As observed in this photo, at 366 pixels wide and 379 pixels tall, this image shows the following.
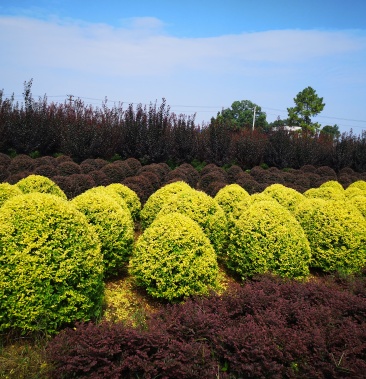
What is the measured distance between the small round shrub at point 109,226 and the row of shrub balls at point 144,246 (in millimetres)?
14

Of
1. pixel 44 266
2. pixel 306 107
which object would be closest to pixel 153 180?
pixel 44 266

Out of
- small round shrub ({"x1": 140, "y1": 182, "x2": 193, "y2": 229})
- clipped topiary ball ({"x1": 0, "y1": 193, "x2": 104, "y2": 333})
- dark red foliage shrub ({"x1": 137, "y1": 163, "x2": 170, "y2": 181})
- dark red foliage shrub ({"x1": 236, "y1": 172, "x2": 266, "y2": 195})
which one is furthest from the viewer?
dark red foliage shrub ({"x1": 137, "y1": 163, "x2": 170, "y2": 181})

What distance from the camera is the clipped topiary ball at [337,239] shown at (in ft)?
19.9

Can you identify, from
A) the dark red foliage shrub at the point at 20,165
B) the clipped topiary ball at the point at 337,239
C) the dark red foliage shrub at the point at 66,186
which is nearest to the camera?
the clipped topiary ball at the point at 337,239

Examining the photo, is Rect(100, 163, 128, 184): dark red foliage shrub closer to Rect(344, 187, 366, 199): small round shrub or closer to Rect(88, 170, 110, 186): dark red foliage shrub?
Rect(88, 170, 110, 186): dark red foliage shrub

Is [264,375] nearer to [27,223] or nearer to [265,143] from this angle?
[27,223]

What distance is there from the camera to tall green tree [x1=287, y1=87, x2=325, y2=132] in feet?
160

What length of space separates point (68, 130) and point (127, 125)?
2.86 metres

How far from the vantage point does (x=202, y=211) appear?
19.7ft

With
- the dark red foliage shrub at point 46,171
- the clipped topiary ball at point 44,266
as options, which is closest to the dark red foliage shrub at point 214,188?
the dark red foliage shrub at point 46,171

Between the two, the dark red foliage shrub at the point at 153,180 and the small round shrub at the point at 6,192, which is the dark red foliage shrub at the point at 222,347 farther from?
the dark red foliage shrub at the point at 153,180

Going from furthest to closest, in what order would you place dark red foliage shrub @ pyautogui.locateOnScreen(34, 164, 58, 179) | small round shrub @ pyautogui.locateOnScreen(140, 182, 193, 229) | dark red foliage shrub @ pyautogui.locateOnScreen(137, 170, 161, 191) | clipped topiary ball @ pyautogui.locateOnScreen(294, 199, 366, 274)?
dark red foliage shrub @ pyautogui.locateOnScreen(137, 170, 161, 191)
dark red foliage shrub @ pyautogui.locateOnScreen(34, 164, 58, 179)
small round shrub @ pyautogui.locateOnScreen(140, 182, 193, 229)
clipped topiary ball @ pyautogui.locateOnScreen(294, 199, 366, 274)

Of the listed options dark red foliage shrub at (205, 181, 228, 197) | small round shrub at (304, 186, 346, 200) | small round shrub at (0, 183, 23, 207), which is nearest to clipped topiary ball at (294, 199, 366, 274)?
small round shrub at (304, 186, 346, 200)

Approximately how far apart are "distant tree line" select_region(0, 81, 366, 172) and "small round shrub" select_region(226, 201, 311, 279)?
10561 mm
